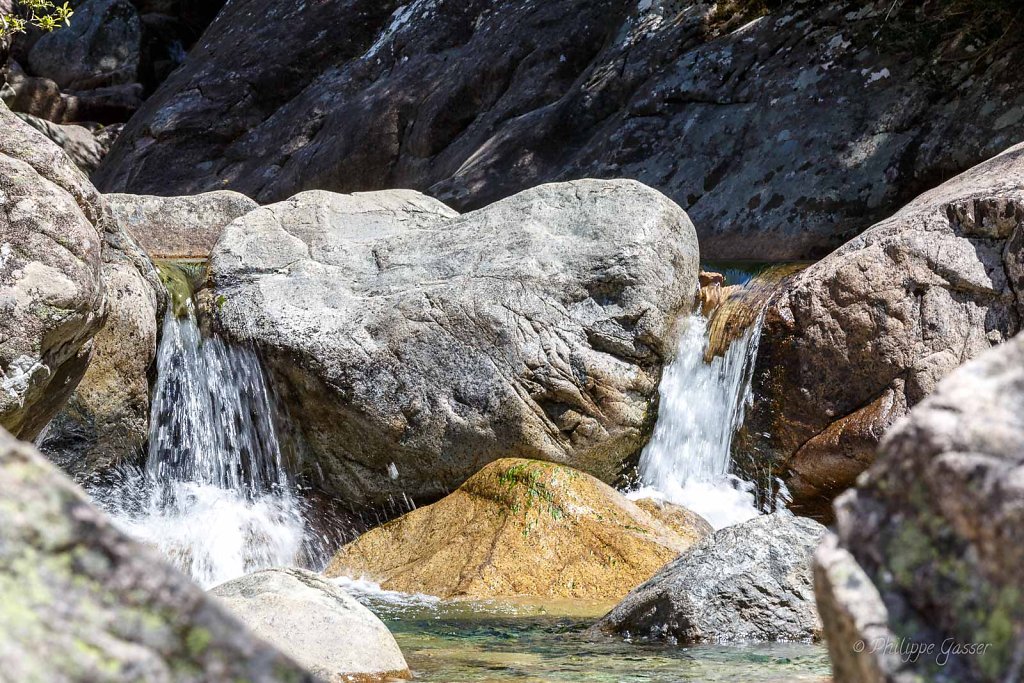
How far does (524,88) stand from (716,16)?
2953 mm

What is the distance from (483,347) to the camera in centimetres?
825

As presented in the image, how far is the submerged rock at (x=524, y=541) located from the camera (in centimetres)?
704

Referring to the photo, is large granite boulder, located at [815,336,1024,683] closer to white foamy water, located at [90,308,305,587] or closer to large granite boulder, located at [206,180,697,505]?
large granite boulder, located at [206,180,697,505]

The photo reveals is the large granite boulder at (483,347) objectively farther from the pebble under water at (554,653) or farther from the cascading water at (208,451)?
the pebble under water at (554,653)

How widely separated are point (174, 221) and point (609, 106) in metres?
5.43

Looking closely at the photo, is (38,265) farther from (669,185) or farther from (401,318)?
(669,185)

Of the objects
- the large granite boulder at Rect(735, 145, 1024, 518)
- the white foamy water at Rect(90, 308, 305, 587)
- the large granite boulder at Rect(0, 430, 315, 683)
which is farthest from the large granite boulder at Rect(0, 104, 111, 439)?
the large granite boulder at Rect(0, 430, 315, 683)

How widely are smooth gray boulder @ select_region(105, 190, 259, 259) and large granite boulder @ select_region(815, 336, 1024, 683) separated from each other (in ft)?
35.1

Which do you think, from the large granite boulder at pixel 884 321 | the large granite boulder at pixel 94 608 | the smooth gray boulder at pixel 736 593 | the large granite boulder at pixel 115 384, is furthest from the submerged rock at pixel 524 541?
the large granite boulder at pixel 94 608

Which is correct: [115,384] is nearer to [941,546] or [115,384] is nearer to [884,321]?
[884,321]

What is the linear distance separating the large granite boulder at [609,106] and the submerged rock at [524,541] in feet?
14.1

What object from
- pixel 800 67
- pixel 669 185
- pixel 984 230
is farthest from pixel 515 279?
pixel 800 67

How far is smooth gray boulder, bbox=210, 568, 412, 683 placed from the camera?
4.41 metres

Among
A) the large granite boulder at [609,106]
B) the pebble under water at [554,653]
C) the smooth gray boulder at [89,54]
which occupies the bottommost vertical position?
the pebble under water at [554,653]
